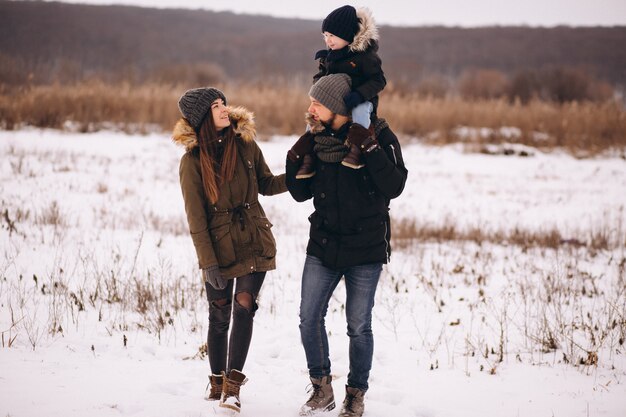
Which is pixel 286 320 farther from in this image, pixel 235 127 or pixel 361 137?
pixel 361 137

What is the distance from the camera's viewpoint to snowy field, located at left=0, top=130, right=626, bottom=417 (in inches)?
151

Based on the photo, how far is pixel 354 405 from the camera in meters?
3.51

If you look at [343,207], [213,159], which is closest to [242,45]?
[213,159]

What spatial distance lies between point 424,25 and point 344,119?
204 feet

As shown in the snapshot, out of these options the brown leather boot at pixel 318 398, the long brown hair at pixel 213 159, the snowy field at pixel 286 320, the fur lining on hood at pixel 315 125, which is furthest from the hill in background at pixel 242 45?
the brown leather boot at pixel 318 398

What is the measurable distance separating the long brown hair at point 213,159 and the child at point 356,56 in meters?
0.46

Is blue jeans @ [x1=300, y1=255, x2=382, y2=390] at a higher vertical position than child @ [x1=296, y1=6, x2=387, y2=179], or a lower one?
lower

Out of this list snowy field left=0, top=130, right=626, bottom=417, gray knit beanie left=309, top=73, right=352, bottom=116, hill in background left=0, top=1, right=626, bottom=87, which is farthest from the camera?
hill in background left=0, top=1, right=626, bottom=87

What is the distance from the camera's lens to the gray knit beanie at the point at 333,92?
3.21m

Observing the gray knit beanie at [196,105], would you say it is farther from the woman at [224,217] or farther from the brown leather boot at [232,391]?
the brown leather boot at [232,391]

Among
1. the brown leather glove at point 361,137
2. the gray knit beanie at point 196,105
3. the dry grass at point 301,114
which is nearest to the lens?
the brown leather glove at point 361,137

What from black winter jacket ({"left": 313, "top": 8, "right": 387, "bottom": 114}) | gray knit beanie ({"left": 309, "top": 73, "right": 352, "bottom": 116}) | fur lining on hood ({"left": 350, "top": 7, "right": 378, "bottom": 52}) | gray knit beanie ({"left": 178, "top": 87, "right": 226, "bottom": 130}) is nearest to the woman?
gray knit beanie ({"left": 178, "top": 87, "right": 226, "bottom": 130})

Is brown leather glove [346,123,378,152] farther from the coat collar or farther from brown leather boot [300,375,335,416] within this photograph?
brown leather boot [300,375,335,416]

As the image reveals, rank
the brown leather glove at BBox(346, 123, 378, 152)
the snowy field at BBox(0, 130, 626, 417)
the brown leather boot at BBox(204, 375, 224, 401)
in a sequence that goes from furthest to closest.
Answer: the snowy field at BBox(0, 130, 626, 417)
the brown leather boot at BBox(204, 375, 224, 401)
the brown leather glove at BBox(346, 123, 378, 152)
